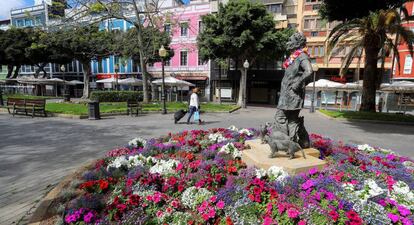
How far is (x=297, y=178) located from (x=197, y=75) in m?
27.3

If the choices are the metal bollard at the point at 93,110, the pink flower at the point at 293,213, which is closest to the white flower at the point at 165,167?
the pink flower at the point at 293,213

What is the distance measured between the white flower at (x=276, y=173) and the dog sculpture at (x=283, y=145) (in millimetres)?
481

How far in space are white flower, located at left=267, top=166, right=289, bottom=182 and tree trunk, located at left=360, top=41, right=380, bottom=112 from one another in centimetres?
1430

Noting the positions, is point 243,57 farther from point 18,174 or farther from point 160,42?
point 18,174

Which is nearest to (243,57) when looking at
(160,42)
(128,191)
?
(160,42)

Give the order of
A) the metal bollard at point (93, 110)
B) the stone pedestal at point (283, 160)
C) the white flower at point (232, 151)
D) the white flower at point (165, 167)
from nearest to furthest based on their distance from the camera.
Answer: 1. the stone pedestal at point (283, 160)
2. the white flower at point (165, 167)
3. the white flower at point (232, 151)
4. the metal bollard at point (93, 110)

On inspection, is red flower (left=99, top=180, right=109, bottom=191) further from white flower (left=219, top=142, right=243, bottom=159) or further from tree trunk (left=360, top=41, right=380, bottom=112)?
tree trunk (left=360, top=41, right=380, bottom=112)

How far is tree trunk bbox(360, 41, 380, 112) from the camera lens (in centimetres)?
1411

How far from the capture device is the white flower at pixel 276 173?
3.55m

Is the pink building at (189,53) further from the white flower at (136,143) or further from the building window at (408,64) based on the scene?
the white flower at (136,143)

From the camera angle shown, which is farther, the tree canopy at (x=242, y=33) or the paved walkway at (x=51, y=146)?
the tree canopy at (x=242, y=33)

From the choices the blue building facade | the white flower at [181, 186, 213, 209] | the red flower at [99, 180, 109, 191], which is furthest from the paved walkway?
the blue building facade

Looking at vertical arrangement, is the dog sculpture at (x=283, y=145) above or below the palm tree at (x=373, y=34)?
below

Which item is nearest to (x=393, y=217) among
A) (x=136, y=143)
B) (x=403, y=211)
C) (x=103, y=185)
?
(x=403, y=211)
